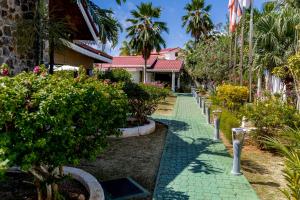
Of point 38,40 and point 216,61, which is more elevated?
point 216,61

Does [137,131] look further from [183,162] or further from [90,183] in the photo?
[90,183]

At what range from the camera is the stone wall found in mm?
7664

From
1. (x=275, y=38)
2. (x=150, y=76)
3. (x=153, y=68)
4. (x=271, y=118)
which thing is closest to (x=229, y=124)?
(x=271, y=118)

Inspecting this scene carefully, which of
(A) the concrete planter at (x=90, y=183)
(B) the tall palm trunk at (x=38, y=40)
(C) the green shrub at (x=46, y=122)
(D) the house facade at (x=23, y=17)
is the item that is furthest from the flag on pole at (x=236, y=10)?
(C) the green shrub at (x=46, y=122)

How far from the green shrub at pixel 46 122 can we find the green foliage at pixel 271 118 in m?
6.22

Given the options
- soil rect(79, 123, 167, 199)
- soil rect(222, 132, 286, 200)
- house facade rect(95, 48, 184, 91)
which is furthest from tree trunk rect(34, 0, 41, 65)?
house facade rect(95, 48, 184, 91)

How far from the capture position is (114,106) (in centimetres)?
525

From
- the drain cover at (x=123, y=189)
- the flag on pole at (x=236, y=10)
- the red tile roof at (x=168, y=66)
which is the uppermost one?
the flag on pole at (x=236, y=10)

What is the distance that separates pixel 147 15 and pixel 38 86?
32.1 meters

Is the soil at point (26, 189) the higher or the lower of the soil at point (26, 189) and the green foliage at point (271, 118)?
the lower

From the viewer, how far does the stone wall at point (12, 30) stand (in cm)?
766

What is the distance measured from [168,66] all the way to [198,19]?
8105 millimetres

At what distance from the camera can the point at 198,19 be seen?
45.0 m

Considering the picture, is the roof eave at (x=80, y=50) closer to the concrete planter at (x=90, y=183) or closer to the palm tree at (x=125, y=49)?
the concrete planter at (x=90, y=183)
